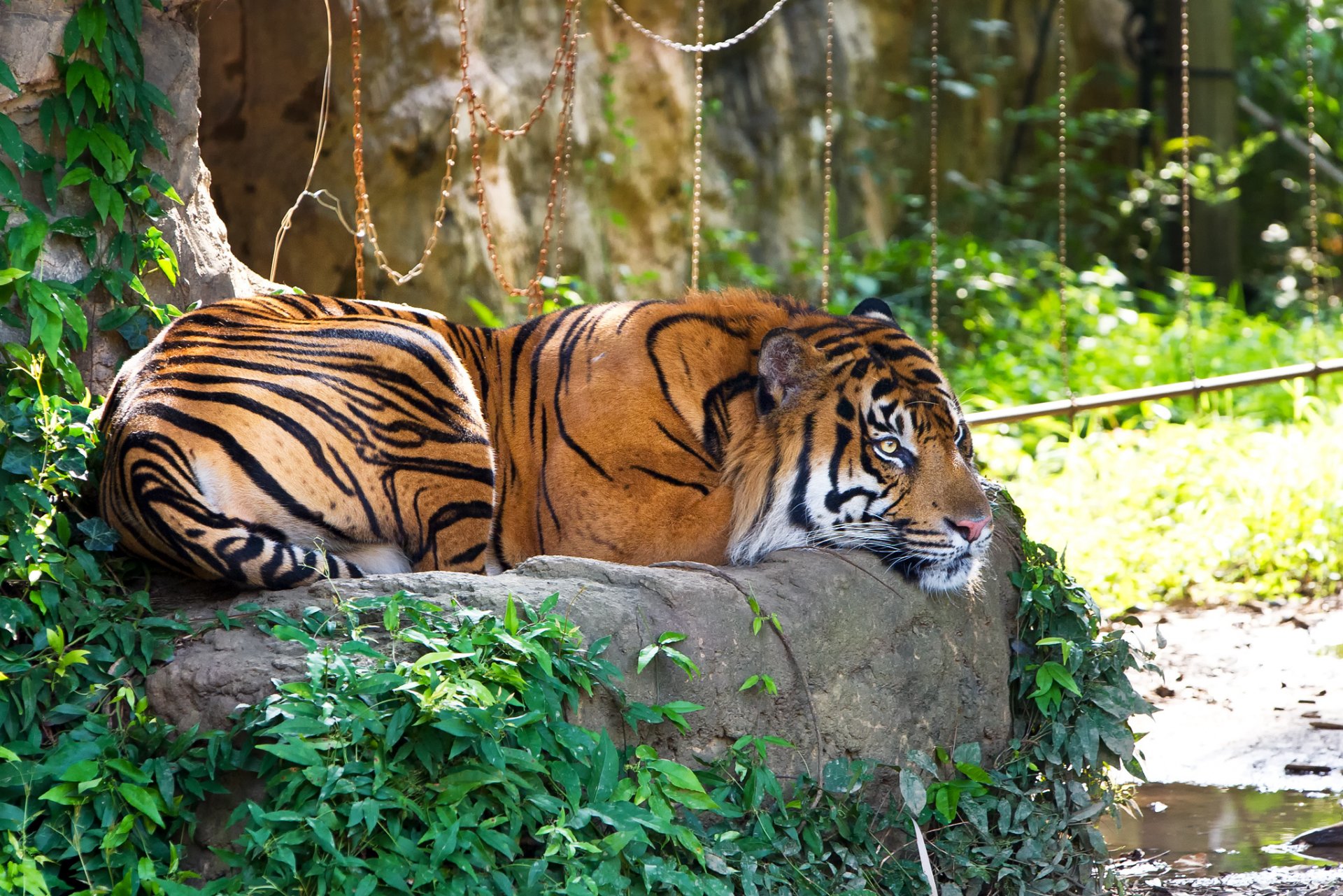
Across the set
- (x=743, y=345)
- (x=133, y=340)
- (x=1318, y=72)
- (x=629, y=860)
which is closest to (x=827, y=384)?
(x=743, y=345)

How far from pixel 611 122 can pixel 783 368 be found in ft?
16.8

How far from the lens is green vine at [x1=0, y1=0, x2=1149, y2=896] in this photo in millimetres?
2441

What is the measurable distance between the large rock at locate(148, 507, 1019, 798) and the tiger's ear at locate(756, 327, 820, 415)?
40 centimetres

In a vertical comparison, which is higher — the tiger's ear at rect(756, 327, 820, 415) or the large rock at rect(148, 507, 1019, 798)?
the tiger's ear at rect(756, 327, 820, 415)

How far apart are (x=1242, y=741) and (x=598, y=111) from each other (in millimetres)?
5166

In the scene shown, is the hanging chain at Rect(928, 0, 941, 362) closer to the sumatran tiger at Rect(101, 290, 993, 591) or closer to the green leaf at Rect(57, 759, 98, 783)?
the sumatran tiger at Rect(101, 290, 993, 591)

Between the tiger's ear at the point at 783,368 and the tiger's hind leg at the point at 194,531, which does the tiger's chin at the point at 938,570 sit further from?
the tiger's hind leg at the point at 194,531

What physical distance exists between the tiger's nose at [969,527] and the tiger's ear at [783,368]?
50cm

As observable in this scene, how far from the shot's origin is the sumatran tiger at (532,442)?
3.02m

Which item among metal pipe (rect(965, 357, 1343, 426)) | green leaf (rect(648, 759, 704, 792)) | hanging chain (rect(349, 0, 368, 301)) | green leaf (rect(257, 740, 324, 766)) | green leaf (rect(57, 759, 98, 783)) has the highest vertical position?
hanging chain (rect(349, 0, 368, 301))

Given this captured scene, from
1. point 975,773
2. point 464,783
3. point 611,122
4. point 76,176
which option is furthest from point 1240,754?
point 611,122

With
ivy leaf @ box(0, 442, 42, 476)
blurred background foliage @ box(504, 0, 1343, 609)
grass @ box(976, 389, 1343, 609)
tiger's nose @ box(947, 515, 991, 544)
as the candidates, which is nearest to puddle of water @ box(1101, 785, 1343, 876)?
tiger's nose @ box(947, 515, 991, 544)

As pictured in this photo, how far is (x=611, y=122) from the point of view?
27.0 feet

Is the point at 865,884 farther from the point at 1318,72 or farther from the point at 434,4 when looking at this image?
the point at 1318,72
